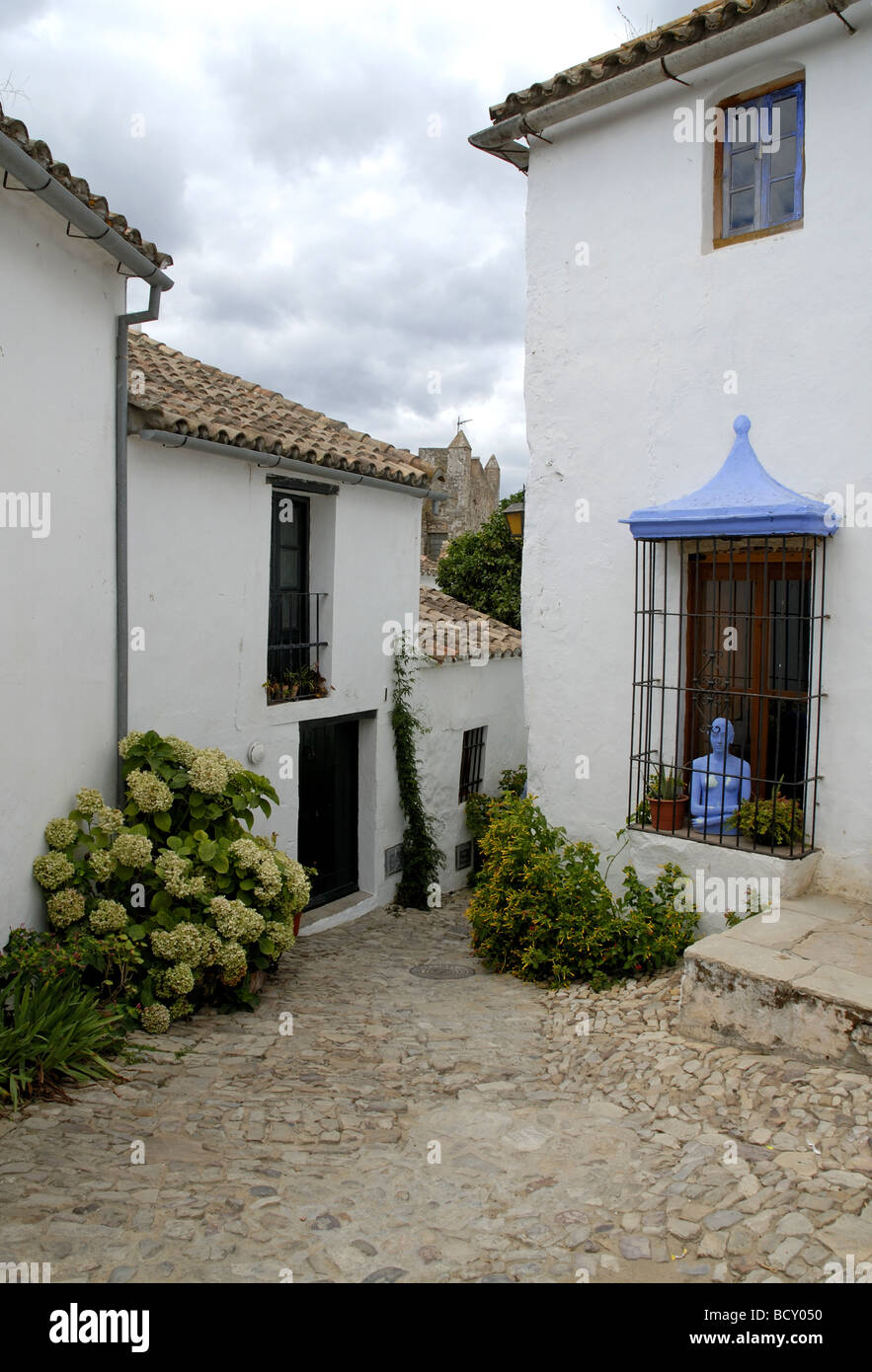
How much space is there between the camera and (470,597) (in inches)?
640

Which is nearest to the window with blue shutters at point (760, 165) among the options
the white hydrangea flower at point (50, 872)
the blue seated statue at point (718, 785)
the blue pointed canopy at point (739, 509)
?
the blue pointed canopy at point (739, 509)

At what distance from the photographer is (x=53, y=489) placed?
6.26 meters

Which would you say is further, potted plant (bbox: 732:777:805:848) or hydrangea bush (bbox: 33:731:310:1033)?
potted plant (bbox: 732:777:805:848)

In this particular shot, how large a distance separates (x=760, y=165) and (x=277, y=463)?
446cm

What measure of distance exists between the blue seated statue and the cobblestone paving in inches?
44.5

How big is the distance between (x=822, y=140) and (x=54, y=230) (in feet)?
16.2

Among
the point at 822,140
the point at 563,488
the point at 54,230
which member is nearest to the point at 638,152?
the point at 822,140

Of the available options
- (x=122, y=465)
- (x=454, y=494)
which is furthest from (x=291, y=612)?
(x=454, y=494)

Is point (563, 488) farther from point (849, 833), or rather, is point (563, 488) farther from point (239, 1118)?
point (239, 1118)

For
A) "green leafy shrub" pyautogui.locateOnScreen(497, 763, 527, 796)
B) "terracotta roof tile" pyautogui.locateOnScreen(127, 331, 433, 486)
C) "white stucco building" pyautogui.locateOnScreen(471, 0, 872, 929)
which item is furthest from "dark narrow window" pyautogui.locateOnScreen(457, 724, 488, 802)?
"white stucco building" pyautogui.locateOnScreen(471, 0, 872, 929)

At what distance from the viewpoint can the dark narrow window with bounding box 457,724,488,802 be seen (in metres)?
12.4

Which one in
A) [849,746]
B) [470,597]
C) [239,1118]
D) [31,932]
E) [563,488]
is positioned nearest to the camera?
[239,1118]

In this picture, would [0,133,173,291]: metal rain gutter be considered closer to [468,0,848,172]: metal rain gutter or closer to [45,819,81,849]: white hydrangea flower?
Answer: [468,0,848,172]: metal rain gutter

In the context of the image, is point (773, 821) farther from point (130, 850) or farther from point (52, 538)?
point (52, 538)
